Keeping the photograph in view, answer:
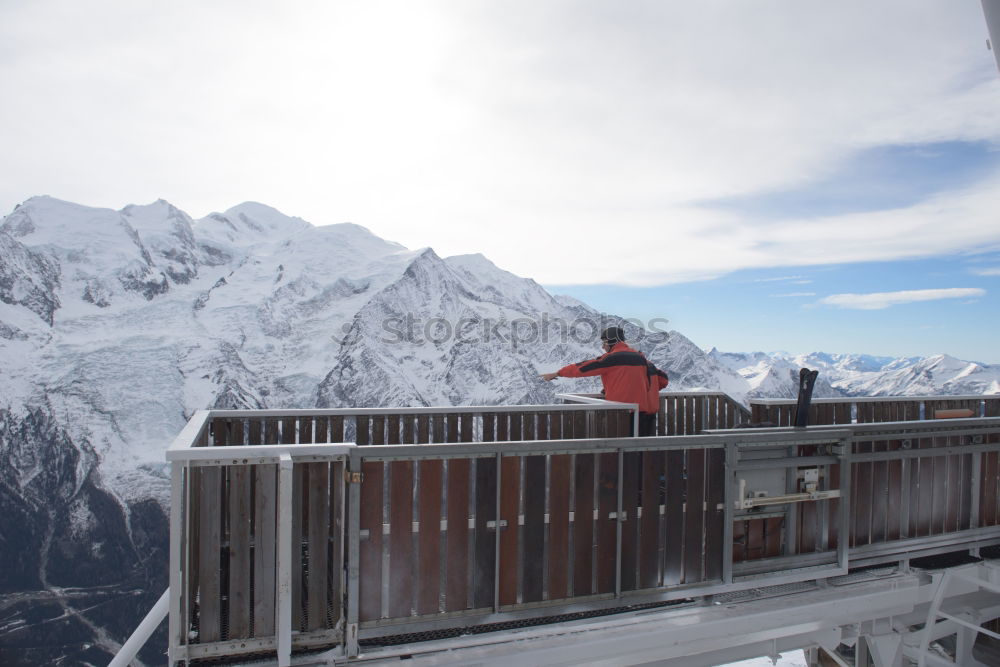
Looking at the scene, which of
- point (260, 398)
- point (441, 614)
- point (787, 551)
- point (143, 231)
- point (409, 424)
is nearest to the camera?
point (441, 614)

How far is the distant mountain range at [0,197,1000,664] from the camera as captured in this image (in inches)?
3725

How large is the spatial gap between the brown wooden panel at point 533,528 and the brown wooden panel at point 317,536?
51.8 inches

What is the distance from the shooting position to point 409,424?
6.00 meters

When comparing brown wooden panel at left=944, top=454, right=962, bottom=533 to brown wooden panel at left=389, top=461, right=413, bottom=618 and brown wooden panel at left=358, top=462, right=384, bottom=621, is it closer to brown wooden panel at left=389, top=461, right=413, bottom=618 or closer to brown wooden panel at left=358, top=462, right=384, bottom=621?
brown wooden panel at left=389, top=461, right=413, bottom=618

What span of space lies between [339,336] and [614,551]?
4763 inches

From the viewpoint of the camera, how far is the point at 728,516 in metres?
4.48

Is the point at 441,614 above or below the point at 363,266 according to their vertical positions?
below

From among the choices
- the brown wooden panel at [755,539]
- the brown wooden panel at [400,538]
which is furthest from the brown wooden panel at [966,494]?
the brown wooden panel at [400,538]

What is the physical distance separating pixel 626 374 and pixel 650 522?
2112 millimetres

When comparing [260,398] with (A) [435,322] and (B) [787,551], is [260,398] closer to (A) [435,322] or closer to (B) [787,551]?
(A) [435,322]

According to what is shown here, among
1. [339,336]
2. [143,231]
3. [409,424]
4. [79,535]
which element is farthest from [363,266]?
[409,424]

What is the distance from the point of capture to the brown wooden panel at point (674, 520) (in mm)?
4285

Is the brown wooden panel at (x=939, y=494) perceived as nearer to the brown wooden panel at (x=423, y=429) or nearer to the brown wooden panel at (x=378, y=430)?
the brown wooden panel at (x=423, y=429)

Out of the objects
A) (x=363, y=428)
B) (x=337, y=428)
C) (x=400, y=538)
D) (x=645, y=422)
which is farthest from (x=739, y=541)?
(x=337, y=428)
